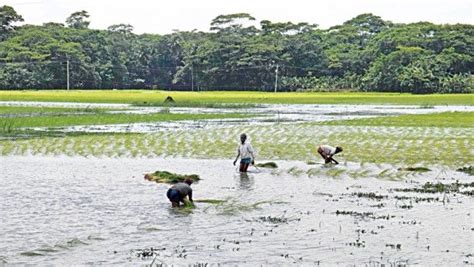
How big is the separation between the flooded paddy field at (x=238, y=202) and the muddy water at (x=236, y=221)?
0.08ft

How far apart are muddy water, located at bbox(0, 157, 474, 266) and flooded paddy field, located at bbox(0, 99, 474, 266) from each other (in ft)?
0.08

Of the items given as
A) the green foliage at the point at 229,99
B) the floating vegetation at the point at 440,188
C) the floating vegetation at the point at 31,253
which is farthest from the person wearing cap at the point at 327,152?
the green foliage at the point at 229,99

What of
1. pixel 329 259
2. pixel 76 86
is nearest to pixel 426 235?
pixel 329 259

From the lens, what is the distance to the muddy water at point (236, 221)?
10.6 meters

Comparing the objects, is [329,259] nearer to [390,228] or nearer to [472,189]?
[390,228]

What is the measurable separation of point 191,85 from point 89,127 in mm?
71419

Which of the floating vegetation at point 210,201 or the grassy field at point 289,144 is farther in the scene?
the grassy field at point 289,144

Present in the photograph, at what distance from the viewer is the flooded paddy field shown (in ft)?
35.3

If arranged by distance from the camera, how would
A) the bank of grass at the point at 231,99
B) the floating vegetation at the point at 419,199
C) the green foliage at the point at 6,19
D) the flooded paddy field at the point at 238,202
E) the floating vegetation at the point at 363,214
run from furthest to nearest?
the green foliage at the point at 6,19 < the bank of grass at the point at 231,99 < the floating vegetation at the point at 419,199 < the floating vegetation at the point at 363,214 < the flooded paddy field at the point at 238,202

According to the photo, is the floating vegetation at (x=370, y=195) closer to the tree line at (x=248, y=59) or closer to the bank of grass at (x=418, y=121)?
the bank of grass at (x=418, y=121)

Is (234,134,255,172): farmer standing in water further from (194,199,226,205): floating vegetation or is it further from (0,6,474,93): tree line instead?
(0,6,474,93): tree line

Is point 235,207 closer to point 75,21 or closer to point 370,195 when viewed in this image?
point 370,195

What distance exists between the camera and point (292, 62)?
103m

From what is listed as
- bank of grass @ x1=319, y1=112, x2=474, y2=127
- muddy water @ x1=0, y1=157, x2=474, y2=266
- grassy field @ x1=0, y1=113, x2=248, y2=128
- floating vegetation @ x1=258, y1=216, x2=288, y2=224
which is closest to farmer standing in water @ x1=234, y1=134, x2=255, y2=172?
muddy water @ x1=0, y1=157, x2=474, y2=266
